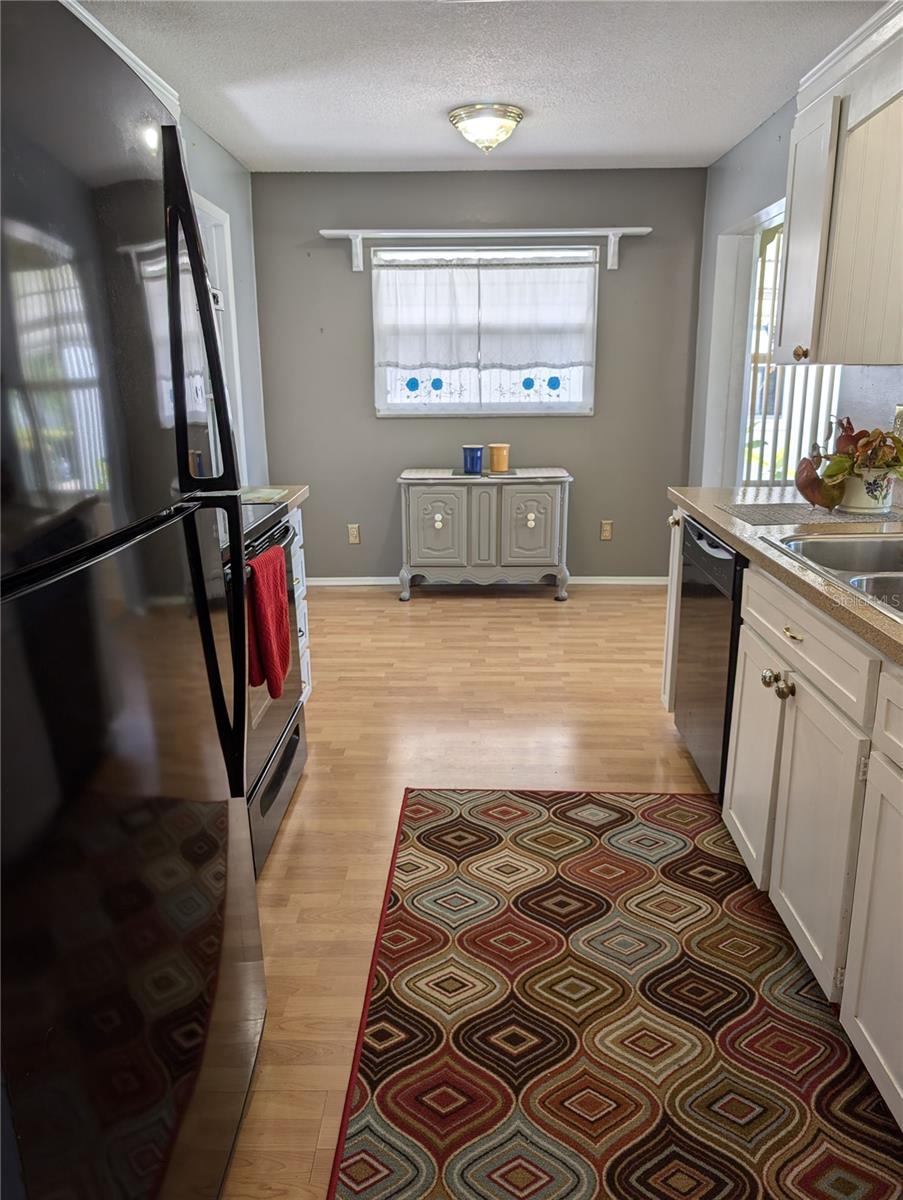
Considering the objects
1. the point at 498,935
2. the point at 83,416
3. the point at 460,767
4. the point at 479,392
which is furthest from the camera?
the point at 479,392

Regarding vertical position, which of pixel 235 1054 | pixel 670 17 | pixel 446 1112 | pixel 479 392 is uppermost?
pixel 670 17

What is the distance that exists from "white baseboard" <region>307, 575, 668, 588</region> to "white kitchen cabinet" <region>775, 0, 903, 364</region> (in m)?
2.71

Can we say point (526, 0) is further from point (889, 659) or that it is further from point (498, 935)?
point (498, 935)

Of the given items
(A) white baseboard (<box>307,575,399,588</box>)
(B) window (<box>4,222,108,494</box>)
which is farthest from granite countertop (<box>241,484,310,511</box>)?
(A) white baseboard (<box>307,575,399,588</box>)

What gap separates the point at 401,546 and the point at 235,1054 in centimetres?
395

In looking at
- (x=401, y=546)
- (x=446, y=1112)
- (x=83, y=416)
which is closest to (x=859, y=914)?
(x=446, y=1112)

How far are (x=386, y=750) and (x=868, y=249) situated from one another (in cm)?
215

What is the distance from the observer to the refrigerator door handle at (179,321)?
1187 millimetres

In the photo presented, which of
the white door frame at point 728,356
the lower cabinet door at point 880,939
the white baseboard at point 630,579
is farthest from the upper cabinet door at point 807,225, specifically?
the white baseboard at point 630,579

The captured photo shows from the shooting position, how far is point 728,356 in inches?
185

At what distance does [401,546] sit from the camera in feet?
17.3

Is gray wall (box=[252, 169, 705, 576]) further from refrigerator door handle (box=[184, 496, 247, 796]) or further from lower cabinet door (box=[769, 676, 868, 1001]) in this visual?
refrigerator door handle (box=[184, 496, 247, 796])

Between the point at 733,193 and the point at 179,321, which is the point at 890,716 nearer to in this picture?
the point at 179,321

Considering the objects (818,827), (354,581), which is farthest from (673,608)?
(354,581)
